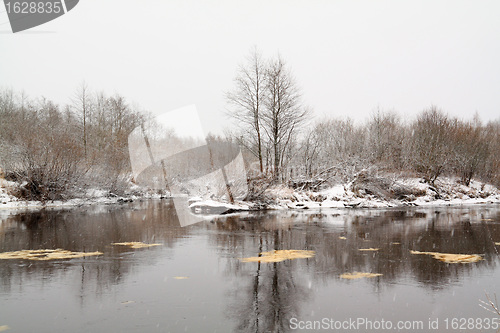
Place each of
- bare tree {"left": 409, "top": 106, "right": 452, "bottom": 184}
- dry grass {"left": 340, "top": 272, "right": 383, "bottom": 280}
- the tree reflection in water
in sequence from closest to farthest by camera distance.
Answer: the tree reflection in water → dry grass {"left": 340, "top": 272, "right": 383, "bottom": 280} → bare tree {"left": 409, "top": 106, "right": 452, "bottom": 184}

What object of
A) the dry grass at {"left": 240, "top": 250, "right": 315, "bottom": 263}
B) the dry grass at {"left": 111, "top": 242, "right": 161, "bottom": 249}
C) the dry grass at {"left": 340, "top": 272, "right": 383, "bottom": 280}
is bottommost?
the dry grass at {"left": 340, "top": 272, "right": 383, "bottom": 280}

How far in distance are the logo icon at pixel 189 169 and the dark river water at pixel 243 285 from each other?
323 inches

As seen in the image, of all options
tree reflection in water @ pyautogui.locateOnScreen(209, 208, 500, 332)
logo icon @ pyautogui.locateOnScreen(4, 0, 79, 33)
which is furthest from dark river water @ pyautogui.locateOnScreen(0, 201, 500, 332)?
logo icon @ pyautogui.locateOnScreen(4, 0, 79, 33)

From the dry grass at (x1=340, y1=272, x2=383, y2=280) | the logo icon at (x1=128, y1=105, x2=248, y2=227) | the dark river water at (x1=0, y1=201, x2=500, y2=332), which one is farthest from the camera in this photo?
the logo icon at (x1=128, y1=105, x2=248, y2=227)

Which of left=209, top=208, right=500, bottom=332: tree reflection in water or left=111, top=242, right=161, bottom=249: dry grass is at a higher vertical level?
left=111, top=242, right=161, bottom=249: dry grass

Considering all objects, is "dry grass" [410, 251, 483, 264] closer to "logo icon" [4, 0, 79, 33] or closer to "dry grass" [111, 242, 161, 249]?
"dry grass" [111, 242, 161, 249]

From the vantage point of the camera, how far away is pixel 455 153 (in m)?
46.2

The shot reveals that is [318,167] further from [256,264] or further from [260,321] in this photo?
[260,321]

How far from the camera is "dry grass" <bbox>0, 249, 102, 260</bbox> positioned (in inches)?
462

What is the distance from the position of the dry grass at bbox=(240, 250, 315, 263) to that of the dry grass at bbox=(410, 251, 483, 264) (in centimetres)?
353

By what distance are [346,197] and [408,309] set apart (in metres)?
26.9

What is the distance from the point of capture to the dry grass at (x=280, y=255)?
11.7m

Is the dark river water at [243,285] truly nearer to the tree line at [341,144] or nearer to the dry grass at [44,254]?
the dry grass at [44,254]

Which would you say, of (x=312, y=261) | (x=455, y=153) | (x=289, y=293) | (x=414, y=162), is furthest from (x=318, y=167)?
(x=289, y=293)
